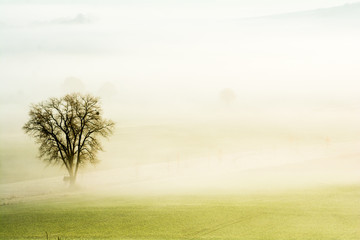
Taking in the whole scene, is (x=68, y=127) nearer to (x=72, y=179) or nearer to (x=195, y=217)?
(x=72, y=179)

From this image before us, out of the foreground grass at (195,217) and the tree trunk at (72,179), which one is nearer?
the foreground grass at (195,217)

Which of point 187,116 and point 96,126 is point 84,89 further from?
point 96,126

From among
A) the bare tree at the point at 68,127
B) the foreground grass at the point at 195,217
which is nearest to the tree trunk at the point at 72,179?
the bare tree at the point at 68,127

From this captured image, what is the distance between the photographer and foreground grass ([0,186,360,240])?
88.9 feet

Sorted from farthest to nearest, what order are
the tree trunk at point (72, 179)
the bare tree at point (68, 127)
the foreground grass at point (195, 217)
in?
the bare tree at point (68, 127)
the tree trunk at point (72, 179)
the foreground grass at point (195, 217)

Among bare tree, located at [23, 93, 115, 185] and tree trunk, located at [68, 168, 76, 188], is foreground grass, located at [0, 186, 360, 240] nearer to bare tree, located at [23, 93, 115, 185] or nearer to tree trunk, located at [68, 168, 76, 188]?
tree trunk, located at [68, 168, 76, 188]

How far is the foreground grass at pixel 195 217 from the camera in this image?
27.1 meters

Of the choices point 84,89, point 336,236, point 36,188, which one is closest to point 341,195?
point 336,236

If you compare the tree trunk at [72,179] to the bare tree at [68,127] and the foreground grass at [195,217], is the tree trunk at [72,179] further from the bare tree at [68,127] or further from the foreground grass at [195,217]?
the foreground grass at [195,217]

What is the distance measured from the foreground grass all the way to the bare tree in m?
8.97

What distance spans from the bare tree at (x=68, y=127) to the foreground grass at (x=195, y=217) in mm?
8975

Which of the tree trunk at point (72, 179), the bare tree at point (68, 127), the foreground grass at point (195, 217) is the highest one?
the bare tree at point (68, 127)

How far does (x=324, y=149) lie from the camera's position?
58.9m

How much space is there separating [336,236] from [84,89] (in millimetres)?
82282
